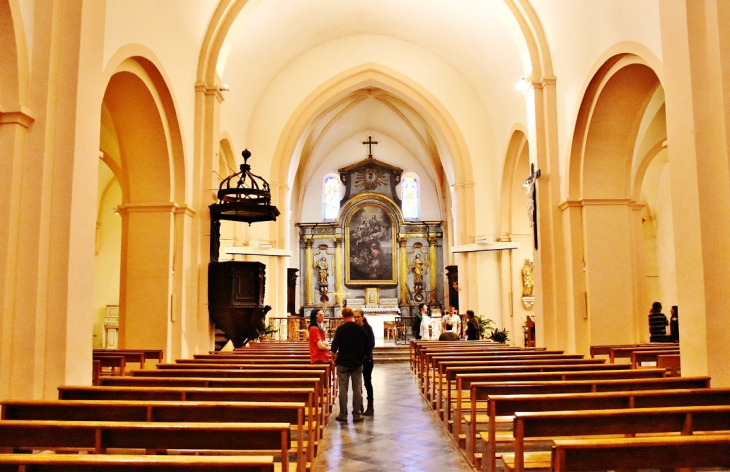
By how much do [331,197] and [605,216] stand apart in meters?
17.6

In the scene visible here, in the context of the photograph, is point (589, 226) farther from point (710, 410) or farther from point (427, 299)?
point (427, 299)

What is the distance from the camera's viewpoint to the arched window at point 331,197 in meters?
27.6

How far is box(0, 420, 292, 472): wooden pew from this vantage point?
141 inches

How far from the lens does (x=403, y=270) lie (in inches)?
1052

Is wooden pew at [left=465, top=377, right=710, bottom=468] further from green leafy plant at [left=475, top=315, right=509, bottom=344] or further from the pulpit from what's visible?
green leafy plant at [left=475, top=315, right=509, bottom=344]

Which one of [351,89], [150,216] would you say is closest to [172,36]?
[150,216]

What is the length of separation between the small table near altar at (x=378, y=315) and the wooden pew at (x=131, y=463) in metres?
16.1

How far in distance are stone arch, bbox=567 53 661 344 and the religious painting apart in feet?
52.0

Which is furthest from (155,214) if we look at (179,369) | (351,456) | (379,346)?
(379,346)

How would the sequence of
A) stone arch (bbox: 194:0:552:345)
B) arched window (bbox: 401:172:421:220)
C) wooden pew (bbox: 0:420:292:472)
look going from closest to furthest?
1. wooden pew (bbox: 0:420:292:472)
2. stone arch (bbox: 194:0:552:345)
3. arched window (bbox: 401:172:421:220)

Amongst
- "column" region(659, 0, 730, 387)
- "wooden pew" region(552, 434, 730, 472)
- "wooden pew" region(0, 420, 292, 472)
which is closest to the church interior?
"column" region(659, 0, 730, 387)

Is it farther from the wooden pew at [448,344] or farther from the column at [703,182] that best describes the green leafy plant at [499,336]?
the column at [703,182]

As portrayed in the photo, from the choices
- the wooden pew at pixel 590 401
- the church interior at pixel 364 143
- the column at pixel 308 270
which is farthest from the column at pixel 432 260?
the wooden pew at pixel 590 401

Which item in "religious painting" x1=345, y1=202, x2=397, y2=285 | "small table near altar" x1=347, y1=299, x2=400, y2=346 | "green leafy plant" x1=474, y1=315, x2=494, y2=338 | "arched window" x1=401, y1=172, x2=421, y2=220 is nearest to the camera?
"green leafy plant" x1=474, y1=315, x2=494, y2=338
